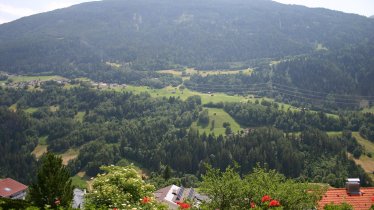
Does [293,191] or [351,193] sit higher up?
[293,191]

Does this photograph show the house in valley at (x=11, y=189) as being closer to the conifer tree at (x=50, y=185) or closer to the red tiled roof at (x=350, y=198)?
the conifer tree at (x=50, y=185)

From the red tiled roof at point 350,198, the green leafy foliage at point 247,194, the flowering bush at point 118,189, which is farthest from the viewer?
the red tiled roof at point 350,198

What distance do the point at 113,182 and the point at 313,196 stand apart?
1942 cm

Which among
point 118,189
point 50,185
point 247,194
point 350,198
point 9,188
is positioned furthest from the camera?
point 9,188

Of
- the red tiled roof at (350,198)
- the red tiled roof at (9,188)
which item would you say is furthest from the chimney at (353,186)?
the red tiled roof at (9,188)

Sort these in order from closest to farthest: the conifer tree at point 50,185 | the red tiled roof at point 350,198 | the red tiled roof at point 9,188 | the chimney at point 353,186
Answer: the red tiled roof at point 350,198
the chimney at point 353,186
the conifer tree at point 50,185
the red tiled roof at point 9,188

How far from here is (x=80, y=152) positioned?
192 meters

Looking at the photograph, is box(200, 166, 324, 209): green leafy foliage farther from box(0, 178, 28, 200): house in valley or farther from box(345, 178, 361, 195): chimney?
box(0, 178, 28, 200): house in valley

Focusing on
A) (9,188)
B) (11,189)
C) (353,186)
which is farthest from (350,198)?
(9,188)

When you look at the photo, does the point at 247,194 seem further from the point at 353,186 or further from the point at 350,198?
the point at 353,186

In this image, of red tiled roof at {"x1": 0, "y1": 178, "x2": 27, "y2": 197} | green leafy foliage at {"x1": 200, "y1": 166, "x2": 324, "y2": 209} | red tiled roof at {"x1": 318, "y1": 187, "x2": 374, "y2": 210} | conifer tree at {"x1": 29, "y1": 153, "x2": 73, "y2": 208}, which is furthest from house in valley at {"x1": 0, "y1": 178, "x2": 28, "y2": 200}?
green leafy foliage at {"x1": 200, "y1": 166, "x2": 324, "y2": 209}

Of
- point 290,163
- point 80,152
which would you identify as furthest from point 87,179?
point 290,163

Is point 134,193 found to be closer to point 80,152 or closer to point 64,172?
point 64,172

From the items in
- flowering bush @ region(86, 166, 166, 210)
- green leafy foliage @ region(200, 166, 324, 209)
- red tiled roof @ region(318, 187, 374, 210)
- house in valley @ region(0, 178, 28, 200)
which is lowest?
house in valley @ region(0, 178, 28, 200)
